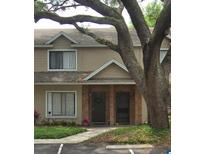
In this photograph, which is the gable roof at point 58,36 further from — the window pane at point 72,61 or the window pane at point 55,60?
the window pane at point 72,61

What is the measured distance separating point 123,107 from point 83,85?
2245 mm

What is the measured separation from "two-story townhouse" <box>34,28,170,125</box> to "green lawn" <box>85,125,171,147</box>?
6.55 m

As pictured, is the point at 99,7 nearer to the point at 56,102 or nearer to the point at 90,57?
the point at 90,57

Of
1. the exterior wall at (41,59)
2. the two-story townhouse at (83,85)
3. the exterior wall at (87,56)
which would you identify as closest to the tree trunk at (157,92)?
the two-story townhouse at (83,85)

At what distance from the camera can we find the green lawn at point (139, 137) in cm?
1245

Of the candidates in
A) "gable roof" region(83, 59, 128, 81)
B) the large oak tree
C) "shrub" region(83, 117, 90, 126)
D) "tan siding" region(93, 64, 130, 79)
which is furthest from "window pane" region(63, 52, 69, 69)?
the large oak tree

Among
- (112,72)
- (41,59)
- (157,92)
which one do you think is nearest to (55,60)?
(41,59)

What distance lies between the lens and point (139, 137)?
41.8ft
